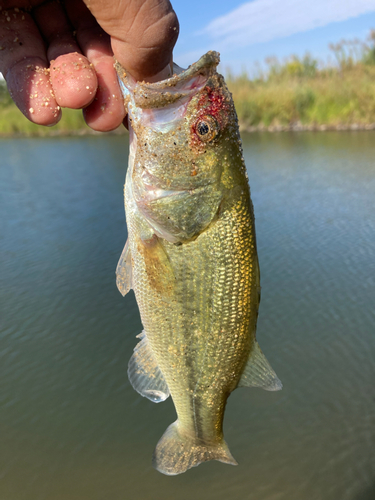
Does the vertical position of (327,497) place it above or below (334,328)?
below

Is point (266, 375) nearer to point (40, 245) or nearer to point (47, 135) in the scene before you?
point (40, 245)

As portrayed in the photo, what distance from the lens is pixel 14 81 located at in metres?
1.96

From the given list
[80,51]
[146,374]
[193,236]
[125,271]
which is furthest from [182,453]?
[80,51]

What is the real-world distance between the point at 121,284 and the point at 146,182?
649mm

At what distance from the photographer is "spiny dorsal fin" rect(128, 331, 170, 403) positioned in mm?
2408

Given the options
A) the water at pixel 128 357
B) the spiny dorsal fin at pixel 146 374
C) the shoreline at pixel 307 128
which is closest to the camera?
the spiny dorsal fin at pixel 146 374

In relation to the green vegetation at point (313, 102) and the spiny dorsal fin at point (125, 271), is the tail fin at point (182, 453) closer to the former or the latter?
the spiny dorsal fin at point (125, 271)

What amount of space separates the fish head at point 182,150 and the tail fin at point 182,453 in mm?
1317

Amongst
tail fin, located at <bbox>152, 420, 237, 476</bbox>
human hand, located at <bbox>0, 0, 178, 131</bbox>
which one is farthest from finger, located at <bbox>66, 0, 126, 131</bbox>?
tail fin, located at <bbox>152, 420, 237, 476</bbox>

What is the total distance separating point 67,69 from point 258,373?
6.25 ft

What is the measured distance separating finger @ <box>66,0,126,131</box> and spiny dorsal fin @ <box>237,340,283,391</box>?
4.86 ft

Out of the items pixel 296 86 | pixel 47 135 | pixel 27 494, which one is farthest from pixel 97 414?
pixel 296 86

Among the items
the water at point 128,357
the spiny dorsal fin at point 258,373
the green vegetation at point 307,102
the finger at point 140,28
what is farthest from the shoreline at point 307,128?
the finger at point 140,28

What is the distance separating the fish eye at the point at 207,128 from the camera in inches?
75.4
